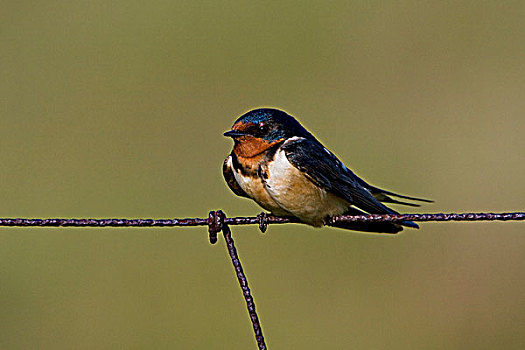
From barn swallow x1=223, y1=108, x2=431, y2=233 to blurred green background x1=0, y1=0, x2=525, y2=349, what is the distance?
1.68 m

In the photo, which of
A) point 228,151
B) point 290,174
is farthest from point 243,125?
point 228,151

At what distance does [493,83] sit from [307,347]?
2808 mm

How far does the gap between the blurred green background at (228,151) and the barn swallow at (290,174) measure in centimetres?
168

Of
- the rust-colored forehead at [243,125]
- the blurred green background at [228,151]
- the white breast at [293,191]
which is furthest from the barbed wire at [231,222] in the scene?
the blurred green background at [228,151]

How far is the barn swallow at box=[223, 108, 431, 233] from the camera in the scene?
2.04 meters

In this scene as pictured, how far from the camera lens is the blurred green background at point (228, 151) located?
3967mm

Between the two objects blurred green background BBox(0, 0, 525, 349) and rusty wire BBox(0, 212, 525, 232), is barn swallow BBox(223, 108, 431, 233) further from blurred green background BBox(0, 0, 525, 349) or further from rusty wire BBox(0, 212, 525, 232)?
blurred green background BBox(0, 0, 525, 349)

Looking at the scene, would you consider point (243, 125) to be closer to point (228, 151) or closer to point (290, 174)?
point (290, 174)

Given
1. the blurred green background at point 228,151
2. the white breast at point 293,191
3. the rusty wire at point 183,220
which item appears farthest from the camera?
the blurred green background at point 228,151

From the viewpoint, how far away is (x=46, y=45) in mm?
6738

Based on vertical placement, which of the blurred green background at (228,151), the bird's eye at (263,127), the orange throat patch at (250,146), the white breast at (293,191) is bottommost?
the white breast at (293,191)

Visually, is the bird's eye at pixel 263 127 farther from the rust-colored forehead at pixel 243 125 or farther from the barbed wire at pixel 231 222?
the barbed wire at pixel 231 222

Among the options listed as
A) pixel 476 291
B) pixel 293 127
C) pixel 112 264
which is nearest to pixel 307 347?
pixel 476 291

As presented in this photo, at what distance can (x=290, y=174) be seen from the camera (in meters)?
2.03
